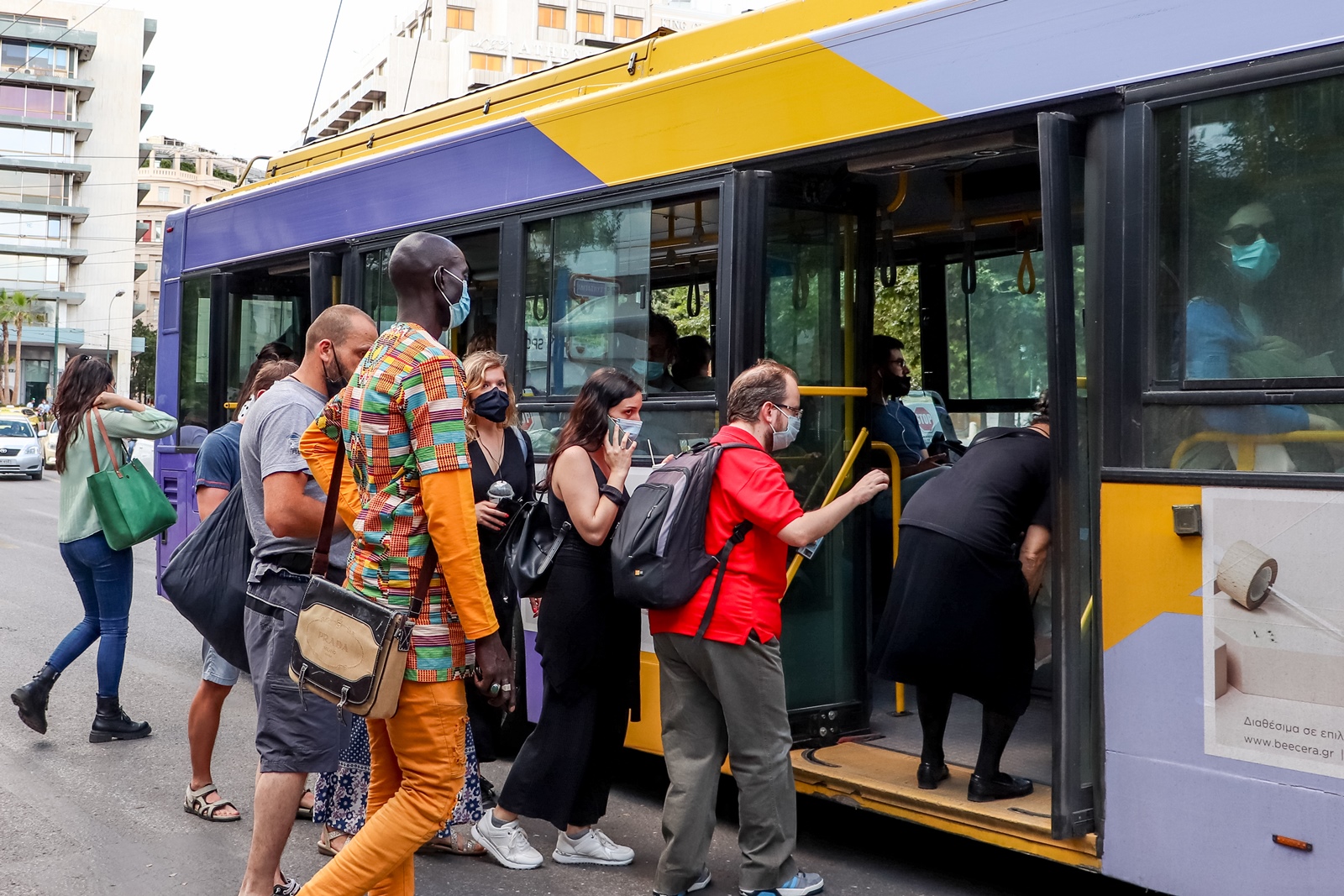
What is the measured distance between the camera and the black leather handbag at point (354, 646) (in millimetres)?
3299

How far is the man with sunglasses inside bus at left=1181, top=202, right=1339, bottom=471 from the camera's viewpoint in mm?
3424

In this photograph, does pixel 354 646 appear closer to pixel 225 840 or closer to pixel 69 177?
pixel 225 840

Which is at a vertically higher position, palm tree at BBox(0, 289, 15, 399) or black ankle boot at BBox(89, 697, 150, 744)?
palm tree at BBox(0, 289, 15, 399)

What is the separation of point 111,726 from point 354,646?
3907mm

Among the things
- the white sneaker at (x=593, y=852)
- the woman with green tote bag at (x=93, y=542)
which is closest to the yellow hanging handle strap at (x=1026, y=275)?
the white sneaker at (x=593, y=852)

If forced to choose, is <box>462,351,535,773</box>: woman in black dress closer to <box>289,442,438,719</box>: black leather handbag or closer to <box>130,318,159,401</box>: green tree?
<box>289,442,438,719</box>: black leather handbag

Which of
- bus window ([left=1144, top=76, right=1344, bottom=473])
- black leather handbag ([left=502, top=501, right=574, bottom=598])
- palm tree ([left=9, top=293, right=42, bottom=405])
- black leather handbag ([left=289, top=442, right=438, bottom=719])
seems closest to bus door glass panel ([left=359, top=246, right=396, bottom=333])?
black leather handbag ([left=502, top=501, right=574, bottom=598])

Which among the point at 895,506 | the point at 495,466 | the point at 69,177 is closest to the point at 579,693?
the point at 495,466

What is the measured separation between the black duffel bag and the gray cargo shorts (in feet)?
1.68

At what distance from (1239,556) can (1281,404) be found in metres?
0.42

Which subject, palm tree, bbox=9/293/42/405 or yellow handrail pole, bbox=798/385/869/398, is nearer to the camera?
yellow handrail pole, bbox=798/385/869/398

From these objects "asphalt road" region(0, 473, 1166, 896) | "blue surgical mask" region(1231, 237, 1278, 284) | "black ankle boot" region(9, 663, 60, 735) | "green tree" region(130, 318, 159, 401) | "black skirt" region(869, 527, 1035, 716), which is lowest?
"asphalt road" region(0, 473, 1166, 896)

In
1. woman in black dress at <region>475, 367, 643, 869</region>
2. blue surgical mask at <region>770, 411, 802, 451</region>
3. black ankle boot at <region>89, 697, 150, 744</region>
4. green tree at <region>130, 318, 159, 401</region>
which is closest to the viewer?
blue surgical mask at <region>770, 411, 802, 451</region>

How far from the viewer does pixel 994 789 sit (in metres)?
4.43
